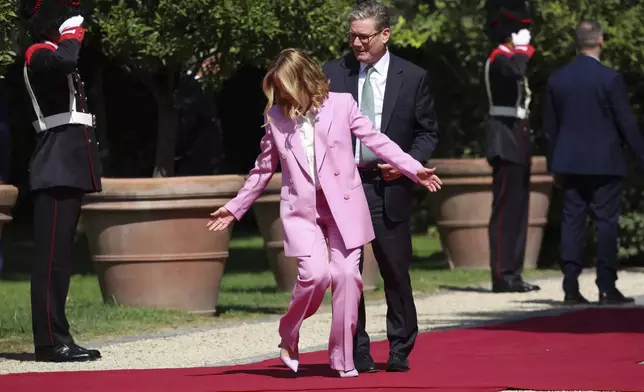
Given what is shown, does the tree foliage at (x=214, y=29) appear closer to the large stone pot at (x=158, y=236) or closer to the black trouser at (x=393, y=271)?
the large stone pot at (x=158, y=236)

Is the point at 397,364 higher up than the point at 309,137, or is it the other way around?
the point at 309,137

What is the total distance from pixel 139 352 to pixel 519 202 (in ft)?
15.0

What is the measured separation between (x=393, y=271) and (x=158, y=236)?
325 cm

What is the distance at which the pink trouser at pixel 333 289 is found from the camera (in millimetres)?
7441

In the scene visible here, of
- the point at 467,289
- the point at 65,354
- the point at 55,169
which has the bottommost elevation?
the point at 467,289

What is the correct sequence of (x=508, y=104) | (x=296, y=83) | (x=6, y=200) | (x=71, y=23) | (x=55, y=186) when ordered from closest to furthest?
(x=296, y=83) < (x=71, y=23) < (x=55, y=186) < (x=6, y=200) < (x=508, y=104)

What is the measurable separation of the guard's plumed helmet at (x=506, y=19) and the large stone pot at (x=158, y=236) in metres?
2.72

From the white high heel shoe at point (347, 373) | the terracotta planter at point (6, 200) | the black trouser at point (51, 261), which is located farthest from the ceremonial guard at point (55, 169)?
the white high heel shoe at point (347, 373)

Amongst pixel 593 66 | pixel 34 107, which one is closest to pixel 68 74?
pixel 34 107

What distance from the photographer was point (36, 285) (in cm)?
873

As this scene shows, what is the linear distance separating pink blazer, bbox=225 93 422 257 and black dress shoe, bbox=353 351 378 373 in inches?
23.0

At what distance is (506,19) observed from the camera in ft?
40.9

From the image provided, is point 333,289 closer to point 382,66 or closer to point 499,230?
point 382,66

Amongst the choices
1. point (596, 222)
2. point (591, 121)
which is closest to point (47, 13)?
point (591, 121)
